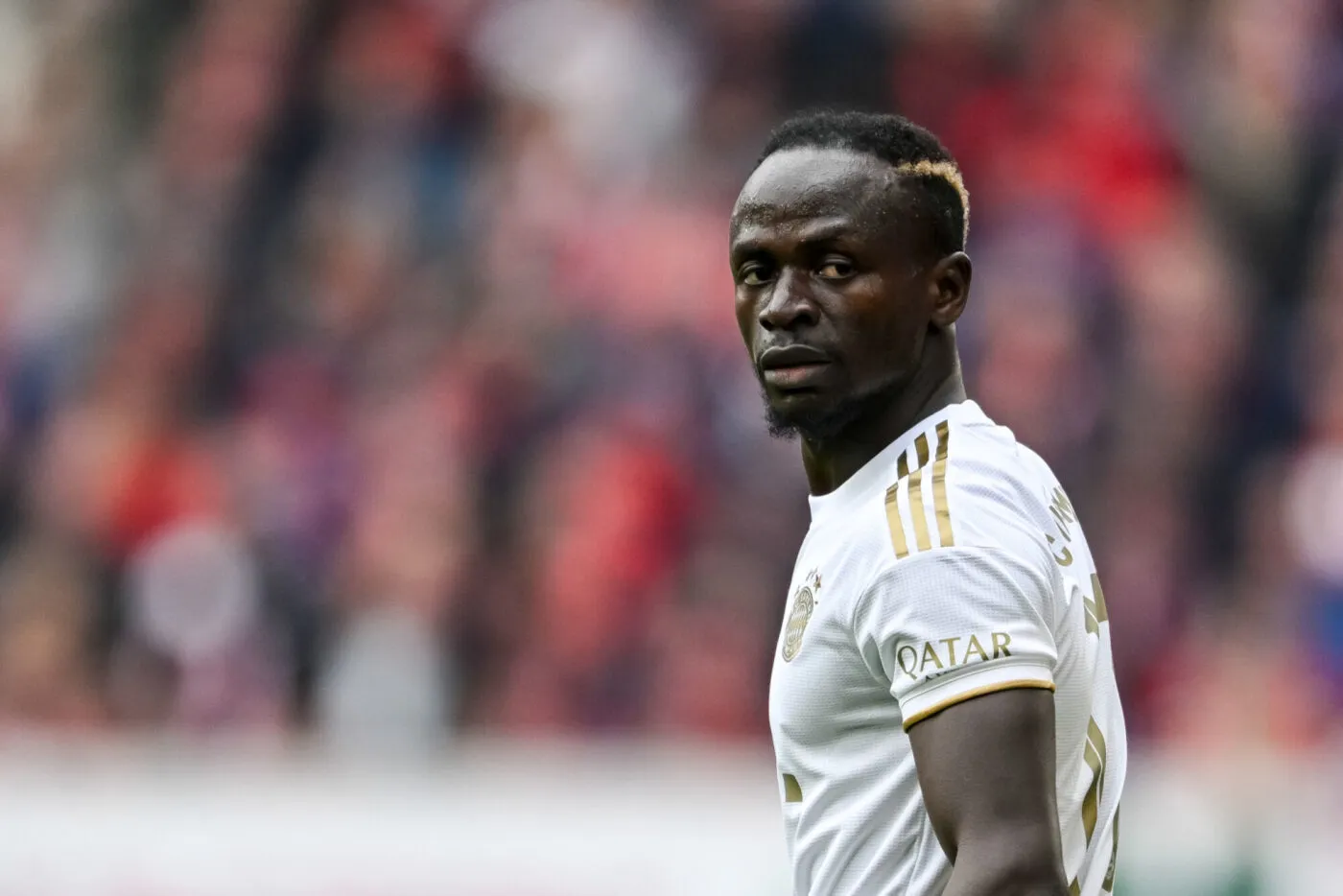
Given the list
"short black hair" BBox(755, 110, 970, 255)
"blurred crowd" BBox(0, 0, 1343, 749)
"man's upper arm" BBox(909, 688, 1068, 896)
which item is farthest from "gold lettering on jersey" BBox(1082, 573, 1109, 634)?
"blurred crowd" BBox(0, 0, 1343, 749)

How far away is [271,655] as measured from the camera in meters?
8.88

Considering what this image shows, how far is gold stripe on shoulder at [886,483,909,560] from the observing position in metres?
2.83

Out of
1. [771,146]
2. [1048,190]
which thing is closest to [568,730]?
[1048,190]

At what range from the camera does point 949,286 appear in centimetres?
322

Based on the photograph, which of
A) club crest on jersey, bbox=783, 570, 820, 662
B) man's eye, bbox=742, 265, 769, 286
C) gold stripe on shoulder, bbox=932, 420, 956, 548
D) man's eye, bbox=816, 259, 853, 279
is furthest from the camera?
man's eye, bbox=742, 265, 769, 286

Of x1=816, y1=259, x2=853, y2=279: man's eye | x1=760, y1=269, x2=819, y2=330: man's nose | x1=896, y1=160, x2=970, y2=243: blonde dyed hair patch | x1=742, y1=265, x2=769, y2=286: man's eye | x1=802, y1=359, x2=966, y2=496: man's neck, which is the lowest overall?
x1=802, y1=359, x2=966, y2=496: man's neck

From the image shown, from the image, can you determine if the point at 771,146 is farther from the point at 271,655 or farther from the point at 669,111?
the point at 669,111

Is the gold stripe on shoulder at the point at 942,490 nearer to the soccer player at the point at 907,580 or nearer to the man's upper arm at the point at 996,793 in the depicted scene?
the soccer player at the point at 907,580

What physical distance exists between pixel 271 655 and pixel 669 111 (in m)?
3.71

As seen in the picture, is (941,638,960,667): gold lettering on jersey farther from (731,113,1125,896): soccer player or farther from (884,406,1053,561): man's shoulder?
(884,406,1053,561): man's shoulder

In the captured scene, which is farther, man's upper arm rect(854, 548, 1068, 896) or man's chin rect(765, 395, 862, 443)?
man's chin rect(765, 395, 862, 443)

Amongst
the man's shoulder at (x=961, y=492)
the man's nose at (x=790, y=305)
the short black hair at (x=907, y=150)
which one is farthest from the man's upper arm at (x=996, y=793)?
the short black hair at (x=907, y=150)

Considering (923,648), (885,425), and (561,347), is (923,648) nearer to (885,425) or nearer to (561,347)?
(885,425)

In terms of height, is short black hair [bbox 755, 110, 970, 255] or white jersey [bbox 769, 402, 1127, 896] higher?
short black hair [bbox 755, 110, 970, 255]
